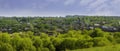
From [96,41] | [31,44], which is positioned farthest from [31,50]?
[96,41]

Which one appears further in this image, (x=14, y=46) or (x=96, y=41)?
(x=14, y=46)

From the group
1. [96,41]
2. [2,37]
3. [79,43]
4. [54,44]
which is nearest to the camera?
[96,41]

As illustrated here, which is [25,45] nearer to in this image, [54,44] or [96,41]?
[54,44]

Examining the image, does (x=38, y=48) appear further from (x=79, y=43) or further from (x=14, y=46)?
(x=79, y=43)

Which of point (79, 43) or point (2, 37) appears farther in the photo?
point (2, 37)

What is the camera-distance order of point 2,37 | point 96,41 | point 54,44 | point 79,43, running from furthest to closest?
point 2,37
point 54,44
point 79,43
point 96,41

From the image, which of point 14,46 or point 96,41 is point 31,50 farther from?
point 96,41

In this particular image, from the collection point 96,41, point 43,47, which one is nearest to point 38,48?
point 43,47
